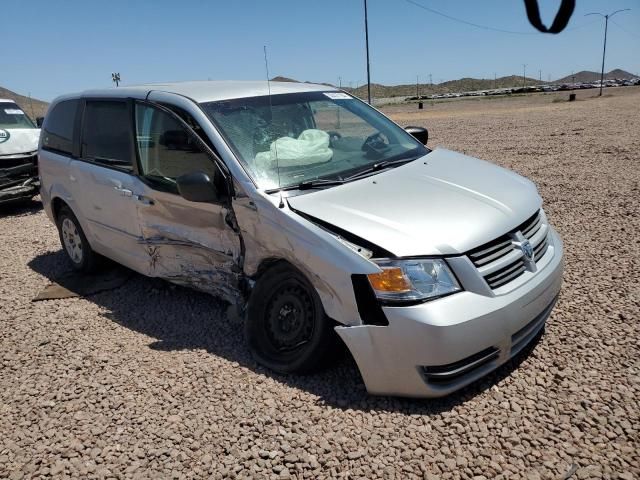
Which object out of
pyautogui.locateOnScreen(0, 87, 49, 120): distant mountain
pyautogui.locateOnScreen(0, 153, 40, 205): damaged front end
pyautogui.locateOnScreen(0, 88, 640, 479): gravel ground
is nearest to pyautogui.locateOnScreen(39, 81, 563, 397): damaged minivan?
pyautogui.locateOnScreen(0, 88, 640, 479): gravel ground

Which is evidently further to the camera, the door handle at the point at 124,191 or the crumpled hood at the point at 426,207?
the door handle at the point at 124,191

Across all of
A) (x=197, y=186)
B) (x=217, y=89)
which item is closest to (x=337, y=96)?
(x=217, y=89)

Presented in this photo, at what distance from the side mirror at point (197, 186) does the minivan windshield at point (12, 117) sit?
8159 millimetres

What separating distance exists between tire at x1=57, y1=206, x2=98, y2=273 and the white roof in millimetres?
1382

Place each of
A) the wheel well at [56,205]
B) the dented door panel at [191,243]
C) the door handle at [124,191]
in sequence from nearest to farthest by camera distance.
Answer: the dented door panel at [191,243] < the door handle at [124,191] < the wheel well at [56,205]

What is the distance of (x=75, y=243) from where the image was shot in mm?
5621

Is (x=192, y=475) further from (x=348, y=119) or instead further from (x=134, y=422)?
(x=348, y=119)

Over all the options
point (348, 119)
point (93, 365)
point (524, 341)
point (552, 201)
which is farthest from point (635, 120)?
point (93, 365)

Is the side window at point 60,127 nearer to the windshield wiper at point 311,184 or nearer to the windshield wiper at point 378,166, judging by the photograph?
the windshield wiper at point 311,184

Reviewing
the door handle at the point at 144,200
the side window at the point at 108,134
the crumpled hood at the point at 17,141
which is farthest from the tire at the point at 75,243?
the crumpled hood at the point at 17,141

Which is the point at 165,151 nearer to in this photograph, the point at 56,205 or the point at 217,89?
the point at 217,89

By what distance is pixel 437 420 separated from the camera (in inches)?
110

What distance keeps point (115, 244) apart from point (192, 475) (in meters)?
2.77

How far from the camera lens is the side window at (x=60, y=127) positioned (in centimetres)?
539
